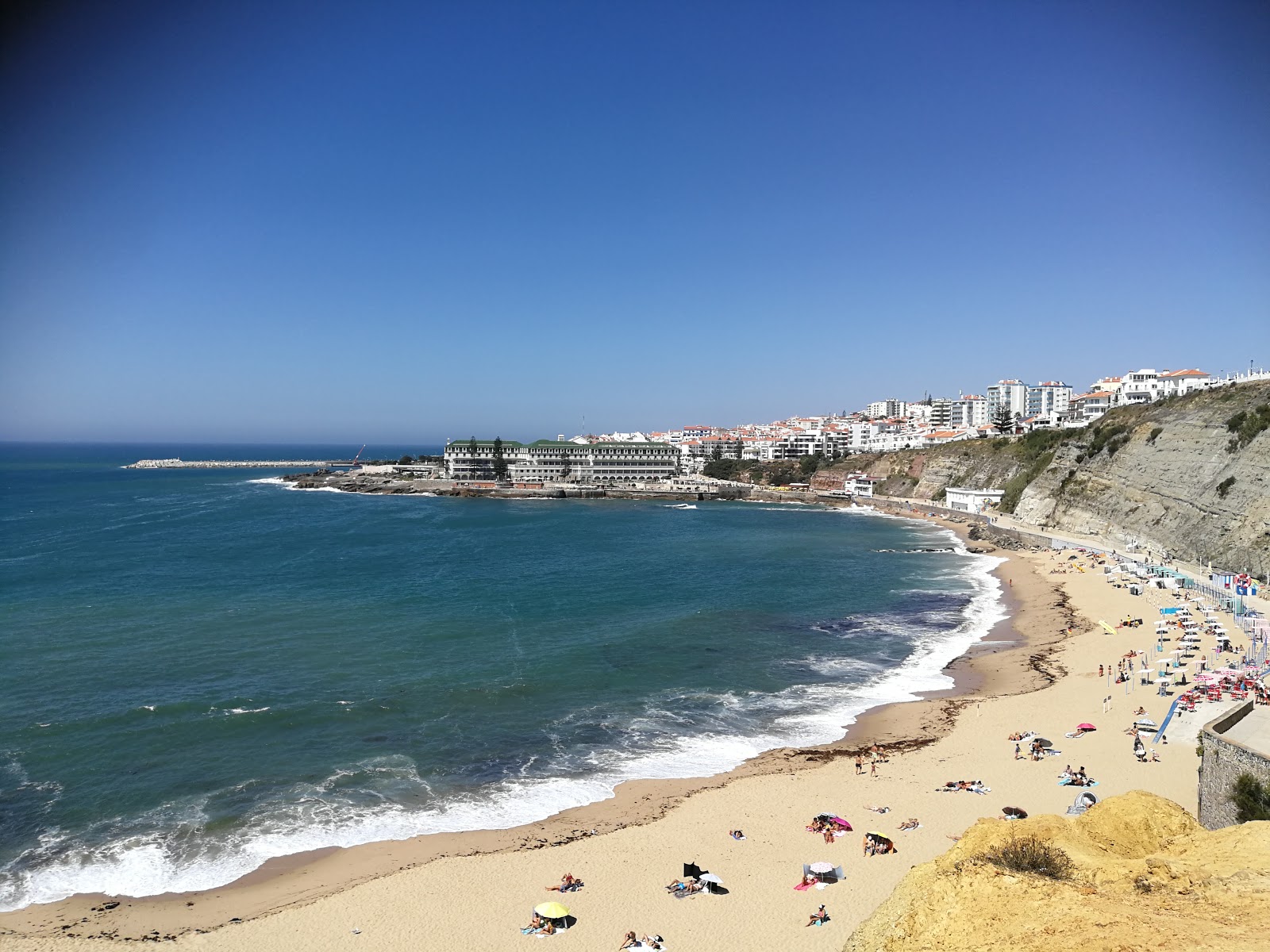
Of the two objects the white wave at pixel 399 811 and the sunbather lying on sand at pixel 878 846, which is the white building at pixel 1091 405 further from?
the sunbather lying on sand at pixel 878 846

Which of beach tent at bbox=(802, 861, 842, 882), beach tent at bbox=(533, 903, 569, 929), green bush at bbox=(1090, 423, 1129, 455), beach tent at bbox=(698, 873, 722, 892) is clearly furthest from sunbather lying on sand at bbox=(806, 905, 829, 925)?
green bush at bbox=(1090, 423, 1129, 455)

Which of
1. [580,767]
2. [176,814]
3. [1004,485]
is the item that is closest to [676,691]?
[580,767]

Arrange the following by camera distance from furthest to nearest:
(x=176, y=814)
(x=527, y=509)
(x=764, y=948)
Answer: (x=527, y=509) < (x=176, y=814) < (x=764, y=948)

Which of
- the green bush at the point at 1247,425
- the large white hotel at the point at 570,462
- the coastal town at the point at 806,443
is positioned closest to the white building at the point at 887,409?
the coastal town at the point at 806,443

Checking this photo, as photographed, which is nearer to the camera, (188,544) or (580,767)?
(580,767)

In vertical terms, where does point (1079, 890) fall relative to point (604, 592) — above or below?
above

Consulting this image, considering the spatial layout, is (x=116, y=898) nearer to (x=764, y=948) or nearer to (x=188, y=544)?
(x=764, y=948)

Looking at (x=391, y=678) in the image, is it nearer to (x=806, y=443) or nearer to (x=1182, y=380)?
(x=1182, y=380)
